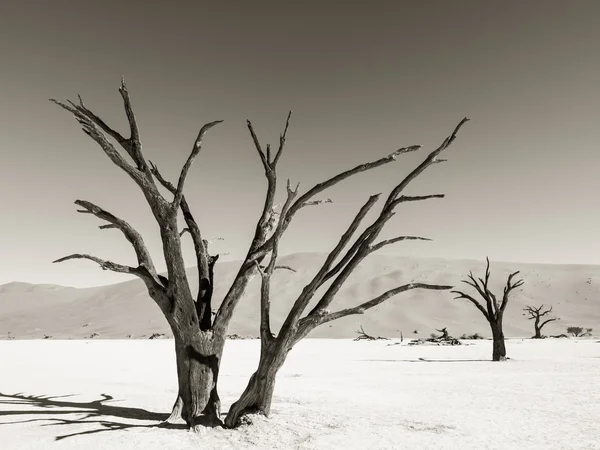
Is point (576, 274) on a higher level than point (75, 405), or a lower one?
higher

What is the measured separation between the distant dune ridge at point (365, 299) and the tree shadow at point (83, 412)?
40.0 metres

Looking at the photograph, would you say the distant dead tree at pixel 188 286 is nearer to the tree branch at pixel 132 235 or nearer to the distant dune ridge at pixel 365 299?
the tree branch at pixel 132 235

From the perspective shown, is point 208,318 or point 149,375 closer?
point 208,318

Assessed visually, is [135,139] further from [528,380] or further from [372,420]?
[528,380]

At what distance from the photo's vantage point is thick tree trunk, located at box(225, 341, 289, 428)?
6223 millimetres

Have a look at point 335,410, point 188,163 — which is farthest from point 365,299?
point 188,163

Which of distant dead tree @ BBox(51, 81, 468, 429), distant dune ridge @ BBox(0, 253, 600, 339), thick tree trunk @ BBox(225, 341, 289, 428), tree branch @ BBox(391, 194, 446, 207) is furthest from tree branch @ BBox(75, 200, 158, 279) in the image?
distant dune ridge @ BBox(0, 253, 600, 339)

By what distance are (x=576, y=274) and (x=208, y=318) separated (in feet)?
266

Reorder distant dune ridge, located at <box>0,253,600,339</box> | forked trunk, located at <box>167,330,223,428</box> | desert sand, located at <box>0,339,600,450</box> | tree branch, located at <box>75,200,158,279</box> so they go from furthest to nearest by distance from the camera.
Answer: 1. distant dune ridge, located at <box>0,253,600,339</box>
2. tree branch, located at <box>75,200,158,279</box>
3. forked trunk, located at <box>167,330,223,428</box>
4. desert sand, located at <box>0,339,600,450</box>

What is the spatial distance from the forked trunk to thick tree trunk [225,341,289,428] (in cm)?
30

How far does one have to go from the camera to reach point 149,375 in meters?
13.4

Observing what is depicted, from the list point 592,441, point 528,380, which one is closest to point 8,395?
point 592,441

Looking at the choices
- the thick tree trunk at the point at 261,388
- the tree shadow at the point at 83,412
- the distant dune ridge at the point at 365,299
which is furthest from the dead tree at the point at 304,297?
the distant dune ridge at the point at 365,299

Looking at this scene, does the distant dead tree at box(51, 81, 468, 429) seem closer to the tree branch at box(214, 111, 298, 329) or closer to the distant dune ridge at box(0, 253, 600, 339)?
the tree branch at box(214, 111, 298, 329)
